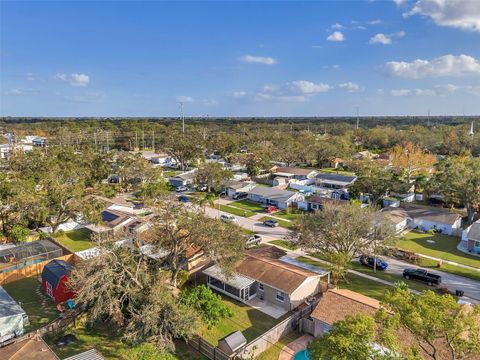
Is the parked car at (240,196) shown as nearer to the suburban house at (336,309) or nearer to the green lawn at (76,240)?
the green lawn at (76,240)

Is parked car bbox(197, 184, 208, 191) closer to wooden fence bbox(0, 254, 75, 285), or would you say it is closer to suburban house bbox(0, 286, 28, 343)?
wooden fence bbox(0, 254, 75, 285)

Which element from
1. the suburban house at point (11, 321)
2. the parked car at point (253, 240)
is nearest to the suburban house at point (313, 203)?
the parked car at point (253, 240)

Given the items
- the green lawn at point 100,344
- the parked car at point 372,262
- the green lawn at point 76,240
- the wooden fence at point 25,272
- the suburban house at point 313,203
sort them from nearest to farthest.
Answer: the green lawn at point 100,344 → the wooden fence at point 25,272 → the parked car at point 372,262 → the green lawn at point 76,240 → the suburban house at point 313,203

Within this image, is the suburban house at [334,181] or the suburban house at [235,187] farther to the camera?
the suburban house at [334,181]

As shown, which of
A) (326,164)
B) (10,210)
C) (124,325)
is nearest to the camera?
(124,325)

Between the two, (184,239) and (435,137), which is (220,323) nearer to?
(184,239)

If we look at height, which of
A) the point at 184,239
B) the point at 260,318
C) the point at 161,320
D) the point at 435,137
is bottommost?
the point at 260,318

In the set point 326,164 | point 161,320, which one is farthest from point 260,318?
point 326,164
